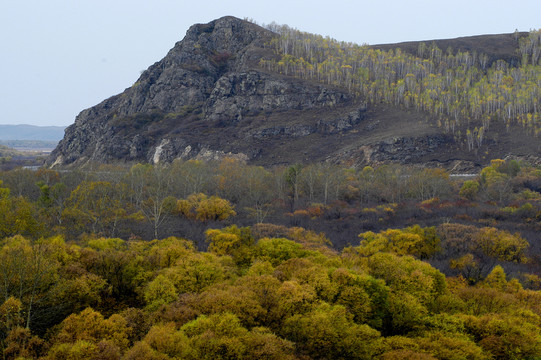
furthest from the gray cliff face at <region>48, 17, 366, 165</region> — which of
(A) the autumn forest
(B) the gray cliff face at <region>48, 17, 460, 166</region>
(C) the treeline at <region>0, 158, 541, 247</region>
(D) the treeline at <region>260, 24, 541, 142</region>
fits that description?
(A) the autumn forest

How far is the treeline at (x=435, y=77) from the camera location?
13650 centimetres

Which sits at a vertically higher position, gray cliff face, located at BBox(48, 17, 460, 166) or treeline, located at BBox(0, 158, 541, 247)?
gray cliff face, located at BBox(48, 17, 460, 166)

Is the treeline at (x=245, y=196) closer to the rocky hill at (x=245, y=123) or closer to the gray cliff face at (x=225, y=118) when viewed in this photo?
the rocky hill at (x=245, y=123)

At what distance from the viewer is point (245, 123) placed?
5655 inches

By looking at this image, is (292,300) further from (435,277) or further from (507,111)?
(507,111)

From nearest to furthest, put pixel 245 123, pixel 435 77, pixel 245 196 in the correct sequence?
pixel 245 196, pixel 245 123, pixel 435 77

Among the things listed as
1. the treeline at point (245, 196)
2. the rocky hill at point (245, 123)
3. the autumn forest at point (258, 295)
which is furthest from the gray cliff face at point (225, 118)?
the autumn forest at point (258, 295)

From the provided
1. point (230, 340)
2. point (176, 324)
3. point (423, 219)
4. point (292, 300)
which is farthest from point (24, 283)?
point (423, 219)

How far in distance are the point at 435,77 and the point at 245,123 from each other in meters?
80.8

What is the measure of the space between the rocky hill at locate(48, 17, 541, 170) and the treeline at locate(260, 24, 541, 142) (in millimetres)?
5543

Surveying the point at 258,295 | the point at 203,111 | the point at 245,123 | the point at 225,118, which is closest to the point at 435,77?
the point at 245,123

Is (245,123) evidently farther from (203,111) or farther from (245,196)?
(245,196)

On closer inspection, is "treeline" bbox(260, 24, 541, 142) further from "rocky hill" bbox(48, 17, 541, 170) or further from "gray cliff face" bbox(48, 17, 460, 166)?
"gray cliff face" bbox(48, 17, 460, 166)

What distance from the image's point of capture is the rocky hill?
12356 centimetres
